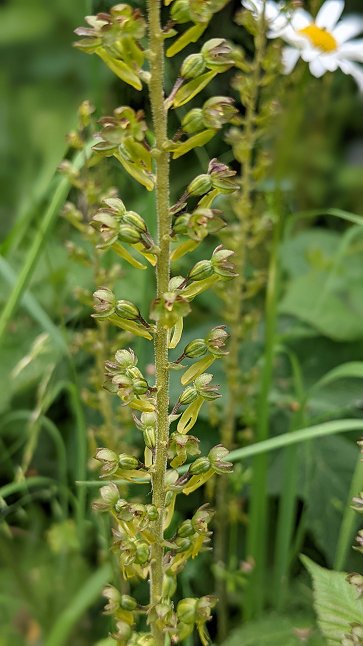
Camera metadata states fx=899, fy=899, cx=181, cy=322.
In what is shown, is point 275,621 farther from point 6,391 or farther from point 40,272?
point 40,272

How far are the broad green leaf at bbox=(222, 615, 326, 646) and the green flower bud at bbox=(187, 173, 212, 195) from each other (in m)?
0.60

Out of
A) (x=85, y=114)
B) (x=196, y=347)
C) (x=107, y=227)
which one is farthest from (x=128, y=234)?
(x=85, y=114)

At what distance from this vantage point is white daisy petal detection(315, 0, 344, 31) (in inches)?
62.6

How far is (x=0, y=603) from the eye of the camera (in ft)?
4.35

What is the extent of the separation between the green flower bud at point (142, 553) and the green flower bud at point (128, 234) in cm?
27

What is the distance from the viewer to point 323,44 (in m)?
1.50

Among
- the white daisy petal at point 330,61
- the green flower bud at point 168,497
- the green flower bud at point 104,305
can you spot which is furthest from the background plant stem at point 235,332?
the green flower bud at point 104,305

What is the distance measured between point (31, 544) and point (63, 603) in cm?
19

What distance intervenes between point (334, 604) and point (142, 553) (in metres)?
0.25

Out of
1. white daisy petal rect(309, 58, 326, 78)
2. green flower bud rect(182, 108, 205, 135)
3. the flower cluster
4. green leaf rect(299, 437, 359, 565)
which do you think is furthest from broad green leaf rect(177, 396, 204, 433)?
white daisy petal rect(309, 58, 326, 78)

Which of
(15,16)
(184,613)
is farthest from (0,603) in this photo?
(15,16)

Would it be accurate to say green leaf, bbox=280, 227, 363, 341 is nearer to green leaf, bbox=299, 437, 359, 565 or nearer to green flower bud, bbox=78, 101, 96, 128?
green leaf, bbox=299, 437, 359, 565

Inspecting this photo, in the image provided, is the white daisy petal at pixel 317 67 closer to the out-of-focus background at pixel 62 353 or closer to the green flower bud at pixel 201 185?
the out-of-focus background at pixel 62 353

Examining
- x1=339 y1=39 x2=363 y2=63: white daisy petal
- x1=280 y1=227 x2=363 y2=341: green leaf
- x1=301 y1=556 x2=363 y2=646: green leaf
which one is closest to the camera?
x1=301 y1=556 x2=363 y2=646: green leaf
